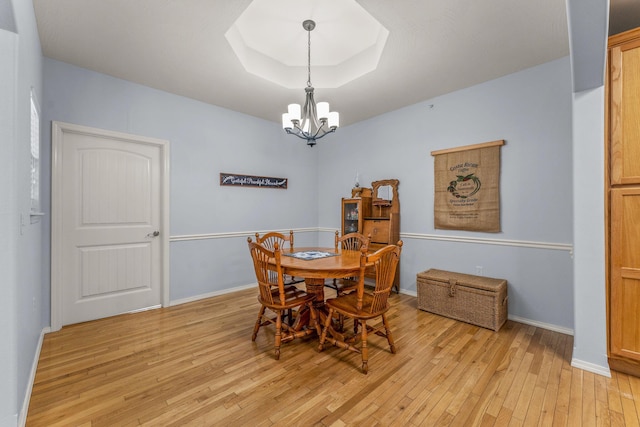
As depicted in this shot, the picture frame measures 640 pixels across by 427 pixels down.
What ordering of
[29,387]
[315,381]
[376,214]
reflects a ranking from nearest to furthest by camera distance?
[29,387] → [315,381] → [376,214]

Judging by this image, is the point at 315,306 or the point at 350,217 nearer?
the point at 315,306

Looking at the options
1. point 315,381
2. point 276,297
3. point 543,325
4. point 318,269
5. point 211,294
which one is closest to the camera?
point 315,381

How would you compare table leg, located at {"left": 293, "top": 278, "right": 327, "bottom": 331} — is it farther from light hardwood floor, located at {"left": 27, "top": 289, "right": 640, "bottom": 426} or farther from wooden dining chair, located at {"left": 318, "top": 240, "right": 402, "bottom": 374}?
wooden dining chair, located at {"left": 318, "top": 240, "right": 402, "bottom": 374}

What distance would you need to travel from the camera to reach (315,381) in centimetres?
196

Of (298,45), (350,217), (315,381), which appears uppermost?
(298,45)

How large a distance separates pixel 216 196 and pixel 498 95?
12.2 feet

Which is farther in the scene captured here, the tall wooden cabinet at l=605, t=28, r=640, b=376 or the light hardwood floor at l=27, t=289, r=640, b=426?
the tall wooden cabinet at l=605, t=28, r=640, b=376

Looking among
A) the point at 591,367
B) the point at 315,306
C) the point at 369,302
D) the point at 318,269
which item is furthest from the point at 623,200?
the point at 315,306

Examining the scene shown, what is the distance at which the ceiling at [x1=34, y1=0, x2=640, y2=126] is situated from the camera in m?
2.08

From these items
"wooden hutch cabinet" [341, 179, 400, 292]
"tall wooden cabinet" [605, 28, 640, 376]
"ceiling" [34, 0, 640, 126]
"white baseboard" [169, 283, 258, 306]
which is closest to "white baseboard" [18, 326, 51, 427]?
"white baseboard" [169, 283, 258, 306]

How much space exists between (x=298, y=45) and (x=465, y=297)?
3.19 m

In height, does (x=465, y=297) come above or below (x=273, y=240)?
below

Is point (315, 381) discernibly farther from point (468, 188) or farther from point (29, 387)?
point (468, 188)

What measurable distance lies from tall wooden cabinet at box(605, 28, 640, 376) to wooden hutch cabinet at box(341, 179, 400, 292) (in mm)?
2172
